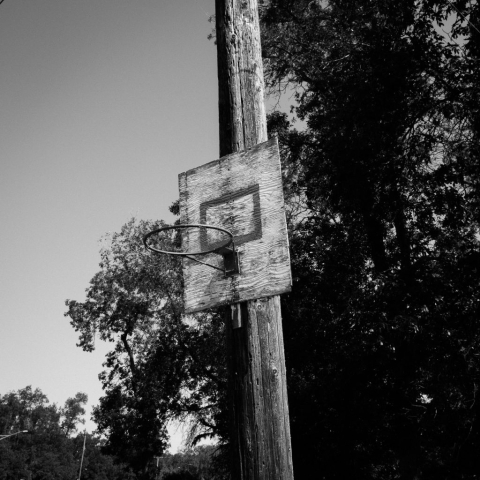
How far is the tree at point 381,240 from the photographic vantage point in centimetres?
1107

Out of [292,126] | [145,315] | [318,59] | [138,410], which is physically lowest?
[138,410]

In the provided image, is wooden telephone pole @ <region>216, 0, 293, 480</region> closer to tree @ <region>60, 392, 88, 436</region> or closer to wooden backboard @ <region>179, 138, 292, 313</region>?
wooden backboard @ <region>179, 138, 292, 313</region>

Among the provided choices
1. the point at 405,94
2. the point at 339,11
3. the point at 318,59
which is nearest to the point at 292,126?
the point at 318,59

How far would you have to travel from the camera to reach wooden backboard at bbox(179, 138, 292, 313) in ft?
9.72

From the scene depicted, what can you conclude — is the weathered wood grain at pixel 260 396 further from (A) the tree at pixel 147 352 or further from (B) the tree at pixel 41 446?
(B) the tree at pixel 41 446

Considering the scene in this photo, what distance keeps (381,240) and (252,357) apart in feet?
39.7

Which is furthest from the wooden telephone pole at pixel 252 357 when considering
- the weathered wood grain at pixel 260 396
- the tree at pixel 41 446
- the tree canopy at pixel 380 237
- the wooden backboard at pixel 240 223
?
the tree at pixel 41 446

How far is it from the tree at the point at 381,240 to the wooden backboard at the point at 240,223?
8468 millimetres

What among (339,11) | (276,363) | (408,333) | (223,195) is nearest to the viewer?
(276,363)

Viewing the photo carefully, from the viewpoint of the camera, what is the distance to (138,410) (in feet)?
76.5

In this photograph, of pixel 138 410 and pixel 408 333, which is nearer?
pixel 408 333

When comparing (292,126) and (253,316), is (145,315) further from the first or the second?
(253,316)

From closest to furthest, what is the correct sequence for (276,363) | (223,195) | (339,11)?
(276,363), (223,195), (339,11)

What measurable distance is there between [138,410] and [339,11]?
18.5 meters
